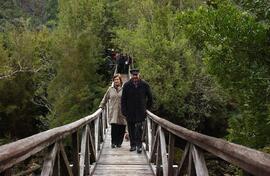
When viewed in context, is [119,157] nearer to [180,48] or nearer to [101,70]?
[180,48]

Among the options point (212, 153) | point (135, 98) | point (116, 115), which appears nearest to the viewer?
point (212, 153)

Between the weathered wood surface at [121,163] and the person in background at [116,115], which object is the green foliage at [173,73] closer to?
the person in background at [116,115]

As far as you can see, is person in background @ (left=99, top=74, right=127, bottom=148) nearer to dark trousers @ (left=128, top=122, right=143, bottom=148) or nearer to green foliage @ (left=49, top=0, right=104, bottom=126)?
dark trousers @ (left=128, top=122, right=143, bottom=148)

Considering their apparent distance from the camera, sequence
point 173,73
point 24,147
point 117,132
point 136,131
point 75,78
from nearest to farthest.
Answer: point 24,147 → point 136,131 → point 117,132 → point 173,73 → point 75,78

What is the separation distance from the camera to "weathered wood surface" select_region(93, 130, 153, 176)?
25.5ft

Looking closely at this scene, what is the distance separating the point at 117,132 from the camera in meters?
10.7

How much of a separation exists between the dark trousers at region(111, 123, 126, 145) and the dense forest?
310 centimetres

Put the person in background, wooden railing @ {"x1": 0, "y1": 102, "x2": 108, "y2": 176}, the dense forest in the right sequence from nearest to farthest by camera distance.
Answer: wooden railing @ {"x1": 0, "y1": 102, "x2": 108, "y2": 176}
the person in background
the dense forest

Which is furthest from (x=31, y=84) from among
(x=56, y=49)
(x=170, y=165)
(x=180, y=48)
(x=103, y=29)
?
(x=170, y=165)

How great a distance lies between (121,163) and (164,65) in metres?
22.8

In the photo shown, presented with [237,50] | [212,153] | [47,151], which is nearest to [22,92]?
[237,50]

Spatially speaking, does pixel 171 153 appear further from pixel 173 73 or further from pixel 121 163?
pixel 173 73

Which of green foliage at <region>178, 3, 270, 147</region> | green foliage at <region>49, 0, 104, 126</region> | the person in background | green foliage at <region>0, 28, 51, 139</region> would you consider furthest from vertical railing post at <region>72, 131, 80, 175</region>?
green foliage at <region>0, 28, 51, 139</region>

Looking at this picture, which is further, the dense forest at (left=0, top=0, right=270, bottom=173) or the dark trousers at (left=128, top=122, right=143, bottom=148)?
the dense forest at (left=0, top=0, right=270, bottom=173)
